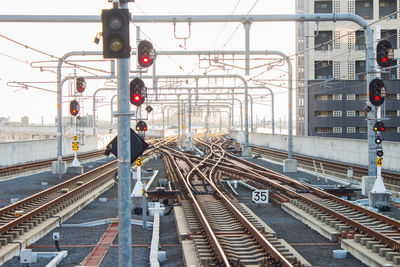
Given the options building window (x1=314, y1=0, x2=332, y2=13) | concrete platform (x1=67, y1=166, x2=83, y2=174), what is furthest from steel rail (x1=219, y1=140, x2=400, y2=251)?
building window (x1=314, y1=0, x2=332, y2=13)

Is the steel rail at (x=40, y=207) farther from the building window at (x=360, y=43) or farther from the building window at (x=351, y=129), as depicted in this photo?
the building window at (x=360, y=43)

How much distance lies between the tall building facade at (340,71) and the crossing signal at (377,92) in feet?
121

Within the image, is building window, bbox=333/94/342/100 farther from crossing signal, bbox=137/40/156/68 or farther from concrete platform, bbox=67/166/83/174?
crossing signal, bbox=137/40/156/68

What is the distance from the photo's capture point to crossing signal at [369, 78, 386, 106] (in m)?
15.5

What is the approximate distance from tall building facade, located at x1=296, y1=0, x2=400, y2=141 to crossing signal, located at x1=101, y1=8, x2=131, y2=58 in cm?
4810

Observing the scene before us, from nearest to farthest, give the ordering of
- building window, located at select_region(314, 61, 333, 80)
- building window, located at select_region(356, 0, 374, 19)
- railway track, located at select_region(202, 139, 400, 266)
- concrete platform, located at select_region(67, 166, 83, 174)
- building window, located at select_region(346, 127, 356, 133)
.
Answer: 1. railway track, located at select_region(202, 139, 400, 266)
2. concrete platform, located at select_region(67, 166, 83, 174)
3. building window, located at select_region(356, 0, 374, 19)
4. building window, located at select_region(314, 61, 333, 80)
5. building window, located at select_region(346, 127, 356, 133)

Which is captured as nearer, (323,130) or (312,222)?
(312,222)

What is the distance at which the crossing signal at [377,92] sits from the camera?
15.5m

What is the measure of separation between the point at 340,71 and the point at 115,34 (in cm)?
5174

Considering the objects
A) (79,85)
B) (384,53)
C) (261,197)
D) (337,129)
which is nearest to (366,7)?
(337,129)

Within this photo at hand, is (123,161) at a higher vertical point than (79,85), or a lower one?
lower

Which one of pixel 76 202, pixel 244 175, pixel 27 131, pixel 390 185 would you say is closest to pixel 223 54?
pixel 244 175

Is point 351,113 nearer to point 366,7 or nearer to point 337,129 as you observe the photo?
point 337,129

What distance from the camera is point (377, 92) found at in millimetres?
15531
